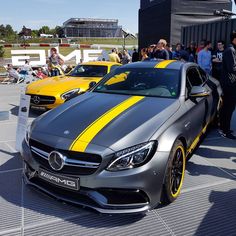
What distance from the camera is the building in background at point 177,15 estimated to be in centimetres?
1575

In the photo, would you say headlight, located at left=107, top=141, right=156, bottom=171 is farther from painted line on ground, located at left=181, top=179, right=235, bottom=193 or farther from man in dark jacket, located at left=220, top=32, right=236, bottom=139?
man in dark jacket, located at left=220, top=32, right=236, bottom=139

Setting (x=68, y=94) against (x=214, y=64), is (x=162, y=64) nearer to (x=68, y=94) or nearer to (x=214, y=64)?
(x=68, y=94)

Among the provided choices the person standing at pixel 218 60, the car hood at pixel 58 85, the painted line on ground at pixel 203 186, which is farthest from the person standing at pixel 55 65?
the painted line on ground at pixel 203 186

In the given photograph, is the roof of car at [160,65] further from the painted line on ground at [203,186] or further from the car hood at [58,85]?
the car hood at [58,85]

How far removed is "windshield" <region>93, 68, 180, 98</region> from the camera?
13.7ft

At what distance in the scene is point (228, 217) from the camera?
312 cm

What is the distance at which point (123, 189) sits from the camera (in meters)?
2.81

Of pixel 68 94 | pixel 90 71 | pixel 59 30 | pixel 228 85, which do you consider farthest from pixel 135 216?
pixel 59 30

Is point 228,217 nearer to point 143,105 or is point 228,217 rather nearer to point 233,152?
point 143,105

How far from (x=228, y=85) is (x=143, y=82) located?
177cm

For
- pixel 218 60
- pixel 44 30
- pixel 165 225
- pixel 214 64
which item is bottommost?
pixel 165 225

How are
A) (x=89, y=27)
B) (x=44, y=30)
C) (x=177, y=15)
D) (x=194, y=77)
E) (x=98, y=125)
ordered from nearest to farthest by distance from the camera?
1. (x=98, y=125)
2. (x=194, y=77)
3. (x=177, y=15)
4. (x=44, y=30)
5. (x=89, y=27)

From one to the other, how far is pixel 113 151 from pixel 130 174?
0.83 feet

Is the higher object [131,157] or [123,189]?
[131,157]
